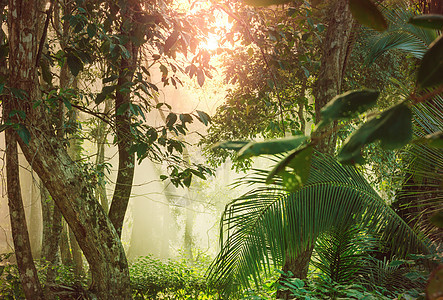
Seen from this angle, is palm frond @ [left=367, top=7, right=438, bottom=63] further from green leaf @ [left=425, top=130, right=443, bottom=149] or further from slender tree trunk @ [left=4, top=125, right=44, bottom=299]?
green leaf @ [left=425, top=130, right=443, bottom=149]

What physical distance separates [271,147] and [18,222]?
249cm

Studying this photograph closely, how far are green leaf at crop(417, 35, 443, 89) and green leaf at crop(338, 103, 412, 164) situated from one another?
0.02 m

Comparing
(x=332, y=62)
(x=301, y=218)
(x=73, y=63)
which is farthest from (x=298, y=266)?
(x=73, y=63)

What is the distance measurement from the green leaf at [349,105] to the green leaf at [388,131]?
0.04 ft

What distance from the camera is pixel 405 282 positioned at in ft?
8.98

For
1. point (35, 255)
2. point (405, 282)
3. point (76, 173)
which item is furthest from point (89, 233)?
point (35, 255)

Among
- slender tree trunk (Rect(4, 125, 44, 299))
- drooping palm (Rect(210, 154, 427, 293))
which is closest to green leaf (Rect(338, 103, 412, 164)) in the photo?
drooping palm (Rect(210, 154, 427, 293))

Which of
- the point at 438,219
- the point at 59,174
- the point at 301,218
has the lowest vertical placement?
the point at 438,219

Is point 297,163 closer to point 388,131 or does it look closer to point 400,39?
point 388,131

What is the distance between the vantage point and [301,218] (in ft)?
7.17

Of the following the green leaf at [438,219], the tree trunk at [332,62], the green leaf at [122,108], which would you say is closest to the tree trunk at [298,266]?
the tree trunk at [332,62]

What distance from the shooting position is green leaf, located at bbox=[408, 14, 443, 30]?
0.25 meters

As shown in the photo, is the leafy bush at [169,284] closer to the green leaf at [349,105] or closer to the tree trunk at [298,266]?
the tree trunk at [298,266]

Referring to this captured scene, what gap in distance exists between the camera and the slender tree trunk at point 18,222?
7.65 feet
